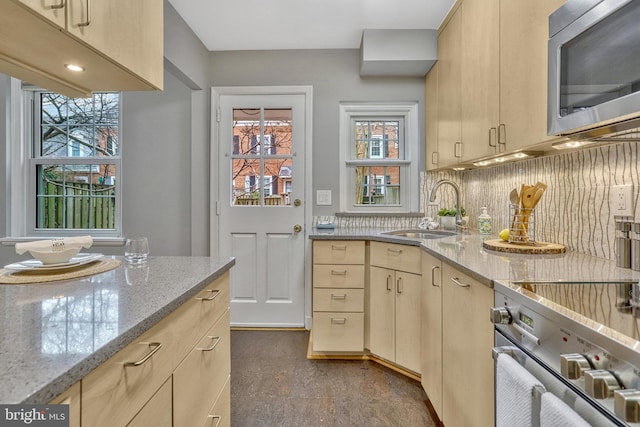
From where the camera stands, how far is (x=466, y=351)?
1.23m

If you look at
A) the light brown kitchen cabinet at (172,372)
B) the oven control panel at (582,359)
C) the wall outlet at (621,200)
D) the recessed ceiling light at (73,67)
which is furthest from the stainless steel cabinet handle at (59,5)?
the wall outlet at (621,200)

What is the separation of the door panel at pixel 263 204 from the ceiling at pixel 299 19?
0.46 m

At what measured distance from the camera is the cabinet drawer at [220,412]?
1.12m

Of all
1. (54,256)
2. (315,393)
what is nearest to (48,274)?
(54,256)

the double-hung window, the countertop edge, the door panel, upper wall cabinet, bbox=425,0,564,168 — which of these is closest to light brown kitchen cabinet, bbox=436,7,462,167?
upper wall cabinet, bbox=425,0,564,168

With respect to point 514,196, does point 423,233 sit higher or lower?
lower

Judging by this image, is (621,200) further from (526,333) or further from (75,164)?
(75,164)

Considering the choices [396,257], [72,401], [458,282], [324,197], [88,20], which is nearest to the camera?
[72,401]

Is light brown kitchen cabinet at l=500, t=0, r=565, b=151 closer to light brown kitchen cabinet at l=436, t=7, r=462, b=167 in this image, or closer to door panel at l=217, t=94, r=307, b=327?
light brown kitchen cabinet at l=436, t=7, r=462, b=167

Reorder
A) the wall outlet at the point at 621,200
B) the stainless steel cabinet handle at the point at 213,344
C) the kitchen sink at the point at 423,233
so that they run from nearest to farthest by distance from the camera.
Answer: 1. the stainless steel cabinet handle at the point at 213,344
2. the wall outlet at the point at 621,200
3. the kitchen sink at the point at 423,233

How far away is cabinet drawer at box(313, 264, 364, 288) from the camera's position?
2.20 meters

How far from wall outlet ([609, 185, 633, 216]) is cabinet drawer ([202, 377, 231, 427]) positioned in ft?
5.67

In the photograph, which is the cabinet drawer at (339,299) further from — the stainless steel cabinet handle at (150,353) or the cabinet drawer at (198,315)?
the stainless steel cabinet handle at (150,353)

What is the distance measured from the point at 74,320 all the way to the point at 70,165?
290cm
